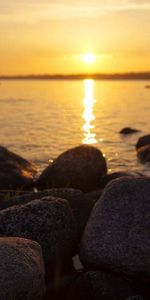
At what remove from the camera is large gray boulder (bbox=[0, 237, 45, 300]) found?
5.89 m

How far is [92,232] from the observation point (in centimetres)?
764

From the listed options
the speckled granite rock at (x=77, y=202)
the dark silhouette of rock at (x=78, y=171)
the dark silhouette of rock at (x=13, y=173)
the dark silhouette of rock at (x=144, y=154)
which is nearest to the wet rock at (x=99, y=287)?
the speckled granite rock at (x=77, y=202)

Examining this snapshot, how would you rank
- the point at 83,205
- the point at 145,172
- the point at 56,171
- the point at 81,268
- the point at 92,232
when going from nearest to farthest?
the point at 92,232 → the point at 81,268 → the point at 83,205 → the point at 56,171 → the point at 145,172

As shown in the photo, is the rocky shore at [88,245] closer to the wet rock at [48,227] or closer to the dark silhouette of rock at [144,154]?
the wet rock at [48,227]

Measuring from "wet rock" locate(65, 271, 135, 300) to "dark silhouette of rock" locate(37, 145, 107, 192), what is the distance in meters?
7.40

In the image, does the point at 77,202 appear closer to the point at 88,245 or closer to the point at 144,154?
the point at 88,245

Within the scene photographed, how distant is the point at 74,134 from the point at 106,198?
26280 millimetres

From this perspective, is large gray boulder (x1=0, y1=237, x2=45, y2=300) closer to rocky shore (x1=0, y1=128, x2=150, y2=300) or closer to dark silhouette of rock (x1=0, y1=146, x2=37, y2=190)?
rocky shore (x1=0, y1=128, x2=150, y2=300)

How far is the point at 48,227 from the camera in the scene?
25.4ft

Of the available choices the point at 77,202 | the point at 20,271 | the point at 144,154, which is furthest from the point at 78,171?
the point at 20,271

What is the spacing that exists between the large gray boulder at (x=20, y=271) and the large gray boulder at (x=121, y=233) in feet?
3.74

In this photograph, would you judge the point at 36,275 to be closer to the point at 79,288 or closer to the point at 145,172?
the point at 79,288

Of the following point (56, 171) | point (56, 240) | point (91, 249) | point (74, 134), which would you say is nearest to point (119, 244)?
point (91, 249)

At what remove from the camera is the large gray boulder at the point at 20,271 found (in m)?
5.89
